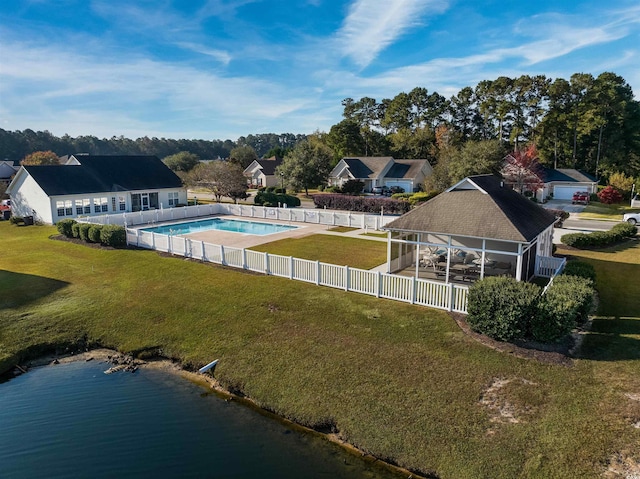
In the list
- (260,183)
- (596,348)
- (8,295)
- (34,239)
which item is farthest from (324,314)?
(260,183)

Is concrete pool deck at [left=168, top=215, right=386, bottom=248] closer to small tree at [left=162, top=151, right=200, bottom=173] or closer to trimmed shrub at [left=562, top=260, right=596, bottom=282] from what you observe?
trimmed shrub at [left=562, top=260, right=596, bottom=282]

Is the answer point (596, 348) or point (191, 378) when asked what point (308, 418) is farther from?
point (596, 348)

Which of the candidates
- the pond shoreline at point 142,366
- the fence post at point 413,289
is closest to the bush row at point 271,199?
the fence post at point 413,289

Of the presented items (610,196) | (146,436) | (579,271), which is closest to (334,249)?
(579,271)

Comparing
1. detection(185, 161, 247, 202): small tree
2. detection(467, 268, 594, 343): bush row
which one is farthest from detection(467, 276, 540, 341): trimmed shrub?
detection(185, 161, 247, 202): small tree

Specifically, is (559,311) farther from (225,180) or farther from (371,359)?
(225,180)

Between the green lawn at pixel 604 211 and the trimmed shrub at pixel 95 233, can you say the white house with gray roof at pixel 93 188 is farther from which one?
the green lawn at pixel 604 211
